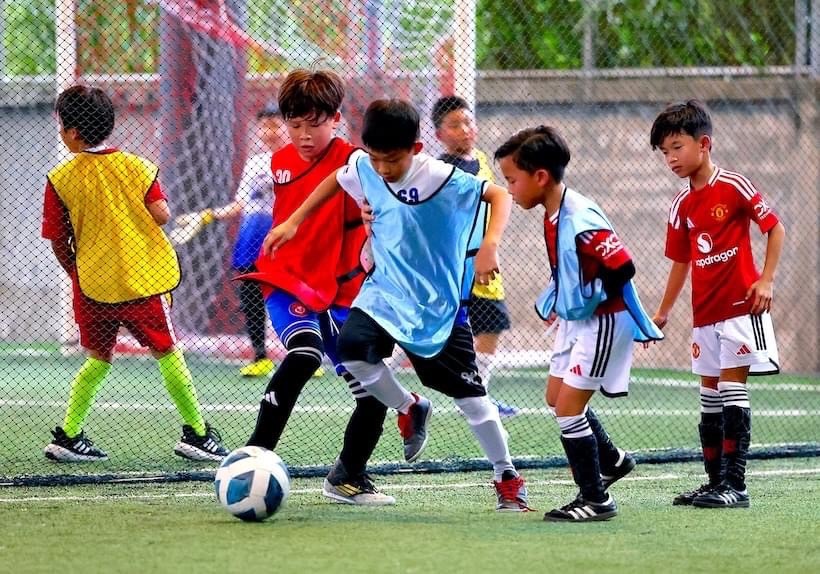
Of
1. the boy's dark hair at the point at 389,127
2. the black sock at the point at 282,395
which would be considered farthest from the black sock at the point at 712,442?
the boy's dark hair at the point at 389,127

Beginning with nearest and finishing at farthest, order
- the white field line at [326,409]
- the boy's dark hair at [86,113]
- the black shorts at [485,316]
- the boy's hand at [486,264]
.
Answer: the boy's hand at [486,264], the boy's dark hair at [86,113], the white field line at [326,409], the black shorts at [485,316]

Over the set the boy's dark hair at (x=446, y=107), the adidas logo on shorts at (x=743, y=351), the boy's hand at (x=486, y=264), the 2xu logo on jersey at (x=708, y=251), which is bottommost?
the adidas logo on shorts at (x=743, y=351)

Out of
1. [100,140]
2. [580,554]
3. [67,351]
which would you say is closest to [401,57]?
[67,351]

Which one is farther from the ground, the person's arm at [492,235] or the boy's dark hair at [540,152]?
the boy's dark hair at [540,152]

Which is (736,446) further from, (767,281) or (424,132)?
(424,132)

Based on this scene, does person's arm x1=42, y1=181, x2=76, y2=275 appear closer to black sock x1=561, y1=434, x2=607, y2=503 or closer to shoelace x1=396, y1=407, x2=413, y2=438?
shoelace x1=396, y1=407, x2=413, y2=438

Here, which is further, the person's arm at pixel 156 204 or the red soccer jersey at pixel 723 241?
the person's arm at pixel 156 204

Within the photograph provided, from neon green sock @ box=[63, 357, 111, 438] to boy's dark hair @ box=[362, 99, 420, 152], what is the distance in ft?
7.91

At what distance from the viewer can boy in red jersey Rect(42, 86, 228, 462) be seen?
23.9 ft

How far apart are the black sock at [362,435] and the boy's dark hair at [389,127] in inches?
40.5

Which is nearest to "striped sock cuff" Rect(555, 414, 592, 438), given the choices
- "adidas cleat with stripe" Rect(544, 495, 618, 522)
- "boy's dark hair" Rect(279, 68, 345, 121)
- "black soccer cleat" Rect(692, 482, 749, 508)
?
"adidas cleat with stripe" Rect(544, 495, 618, 522)

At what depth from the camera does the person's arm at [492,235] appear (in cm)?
529

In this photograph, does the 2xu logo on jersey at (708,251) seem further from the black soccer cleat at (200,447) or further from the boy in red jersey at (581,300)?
the black soccer cleat at (200,447)

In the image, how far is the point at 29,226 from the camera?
13.3 meters
